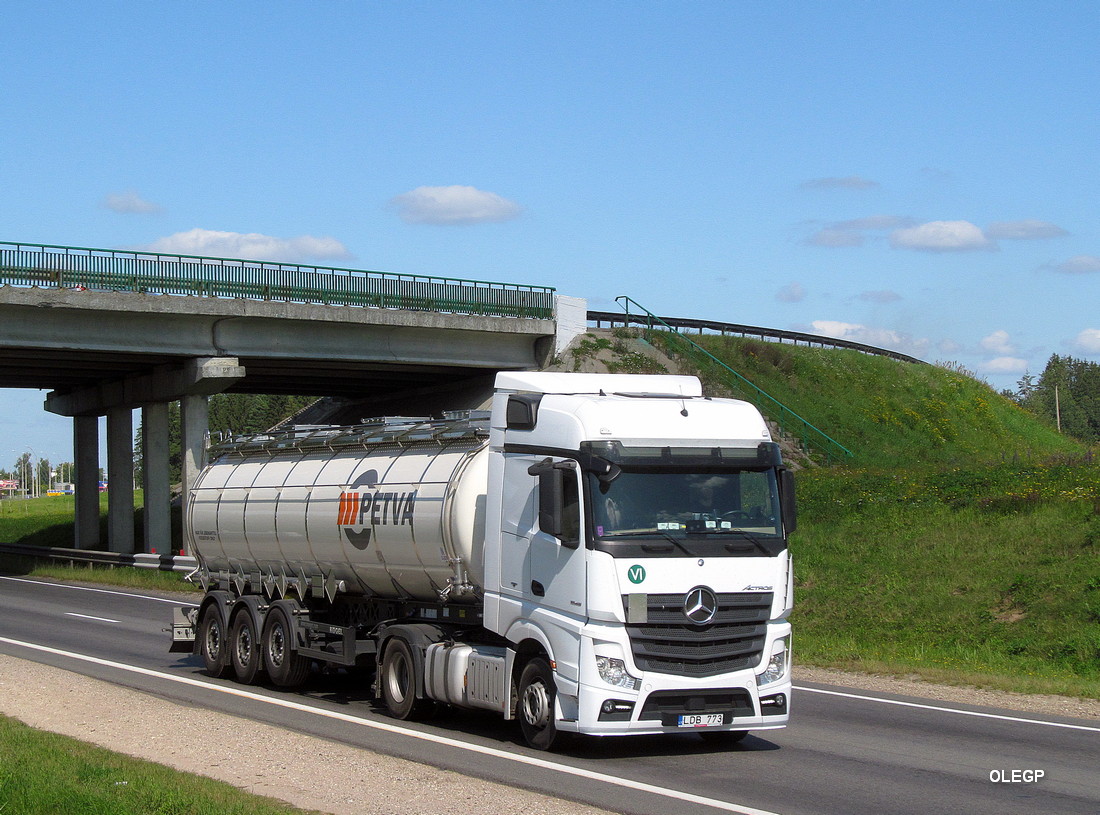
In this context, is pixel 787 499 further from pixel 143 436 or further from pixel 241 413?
pixel 241 413

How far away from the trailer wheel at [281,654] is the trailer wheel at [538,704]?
16.5 ft

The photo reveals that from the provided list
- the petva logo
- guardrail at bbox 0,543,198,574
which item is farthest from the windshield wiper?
guardrail at bbox 0,543,198,574

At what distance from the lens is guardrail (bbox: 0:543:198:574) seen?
34.2 meters

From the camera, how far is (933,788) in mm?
9859

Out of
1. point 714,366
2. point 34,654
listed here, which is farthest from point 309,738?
point 714,366

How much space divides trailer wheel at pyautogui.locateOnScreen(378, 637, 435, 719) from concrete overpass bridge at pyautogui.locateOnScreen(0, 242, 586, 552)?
22392mm

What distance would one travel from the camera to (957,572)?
23.1m

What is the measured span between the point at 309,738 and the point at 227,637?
5.90 meters

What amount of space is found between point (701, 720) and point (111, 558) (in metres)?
32.2

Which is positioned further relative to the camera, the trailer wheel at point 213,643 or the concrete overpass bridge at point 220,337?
the concrete overpass bridge at point 220,337

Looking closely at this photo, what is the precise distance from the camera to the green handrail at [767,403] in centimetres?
4084

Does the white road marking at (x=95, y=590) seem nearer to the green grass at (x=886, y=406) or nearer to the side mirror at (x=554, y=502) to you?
the side mirror at (x=554, y=502)

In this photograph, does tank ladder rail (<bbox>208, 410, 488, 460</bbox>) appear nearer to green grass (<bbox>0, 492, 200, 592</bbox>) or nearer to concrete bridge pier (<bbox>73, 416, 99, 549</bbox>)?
green grass (<bbox>0, 492, 200, 592</bbox>)

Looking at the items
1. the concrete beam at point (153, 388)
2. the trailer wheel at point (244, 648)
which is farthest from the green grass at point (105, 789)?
the concrete beam at point (153, 388)
